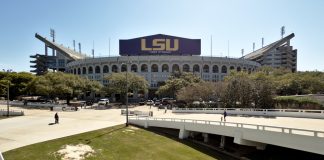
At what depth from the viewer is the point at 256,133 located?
2342 centimetres

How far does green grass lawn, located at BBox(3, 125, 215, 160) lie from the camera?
2534cm

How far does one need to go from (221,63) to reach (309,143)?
87.8 meters

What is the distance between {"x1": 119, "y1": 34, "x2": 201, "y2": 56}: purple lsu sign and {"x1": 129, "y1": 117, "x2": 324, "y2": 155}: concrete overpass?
63.9 m

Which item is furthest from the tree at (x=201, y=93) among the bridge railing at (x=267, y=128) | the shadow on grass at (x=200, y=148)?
the shadow on grass at (x=200, y=148)

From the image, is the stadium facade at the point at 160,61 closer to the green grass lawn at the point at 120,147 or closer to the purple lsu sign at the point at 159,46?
the purple lsu sign at the point at 159,46

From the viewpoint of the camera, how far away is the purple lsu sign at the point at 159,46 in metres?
99.8

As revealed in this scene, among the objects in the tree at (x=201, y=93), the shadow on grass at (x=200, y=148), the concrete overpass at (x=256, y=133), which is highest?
the tree at (x=201, y=93)

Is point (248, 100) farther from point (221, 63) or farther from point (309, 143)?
point (221, 63)

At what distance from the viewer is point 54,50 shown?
16300 centimetres

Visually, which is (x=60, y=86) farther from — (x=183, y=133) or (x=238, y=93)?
(x=183, y=133)

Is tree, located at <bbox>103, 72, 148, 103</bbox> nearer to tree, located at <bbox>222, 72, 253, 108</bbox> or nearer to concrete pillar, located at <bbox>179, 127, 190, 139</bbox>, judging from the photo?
tree, located at <bbox>222, 72, 253, 108</bbox>

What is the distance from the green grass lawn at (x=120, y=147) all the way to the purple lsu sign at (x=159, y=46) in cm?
6829

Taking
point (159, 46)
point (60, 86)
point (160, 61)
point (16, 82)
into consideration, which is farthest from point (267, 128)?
point (16, 82)

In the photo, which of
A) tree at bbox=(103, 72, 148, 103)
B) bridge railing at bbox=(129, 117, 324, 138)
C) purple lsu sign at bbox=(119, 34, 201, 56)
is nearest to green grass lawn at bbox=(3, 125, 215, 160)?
bridge railing at bbox=(129, 117, 324, 138)
